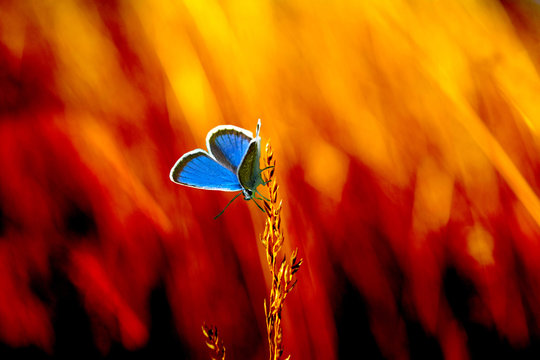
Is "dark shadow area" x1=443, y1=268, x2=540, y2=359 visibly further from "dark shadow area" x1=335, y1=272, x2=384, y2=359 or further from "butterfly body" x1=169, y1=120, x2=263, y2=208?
"butterfly body" x1=169, y1=120, x2=263, y2=208

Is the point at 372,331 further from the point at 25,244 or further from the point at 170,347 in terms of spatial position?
the point at 25,244

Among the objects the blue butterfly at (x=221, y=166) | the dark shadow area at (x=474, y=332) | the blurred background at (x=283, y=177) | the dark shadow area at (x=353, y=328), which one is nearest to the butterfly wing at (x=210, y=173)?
the blue butterfly at (x=221, y=166)

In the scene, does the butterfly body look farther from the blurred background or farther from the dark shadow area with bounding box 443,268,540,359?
the dark shadow area with bounding box 443,268,540,359

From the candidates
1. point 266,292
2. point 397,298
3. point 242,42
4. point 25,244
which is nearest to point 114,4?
point 242,42

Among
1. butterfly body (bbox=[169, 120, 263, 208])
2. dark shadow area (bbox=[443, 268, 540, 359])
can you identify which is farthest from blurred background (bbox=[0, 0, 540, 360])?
butterfly body (bbox=[169, 120, 263, 208])

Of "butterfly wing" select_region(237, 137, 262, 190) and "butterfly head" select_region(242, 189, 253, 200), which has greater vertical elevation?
"butterfly wing" select_region(237, 137, 262, 190)

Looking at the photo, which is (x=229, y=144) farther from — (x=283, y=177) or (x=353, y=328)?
(x=353, y=328)

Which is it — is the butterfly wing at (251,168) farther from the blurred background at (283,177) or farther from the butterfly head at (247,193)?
the blurred background at (283,177)

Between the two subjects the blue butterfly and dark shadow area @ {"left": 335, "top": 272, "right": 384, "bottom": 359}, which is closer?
the blue butterfly
